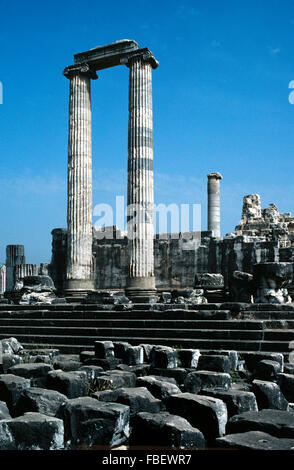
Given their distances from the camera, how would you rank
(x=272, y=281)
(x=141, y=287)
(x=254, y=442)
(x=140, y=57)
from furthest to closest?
1. (x=140, y=57)
2. (x=141, y=287)
3. (x=272, y=281)
4. (x=254, y=442)

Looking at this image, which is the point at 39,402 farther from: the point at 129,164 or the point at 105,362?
the point at 129,164

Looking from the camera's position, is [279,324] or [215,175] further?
[215,175]

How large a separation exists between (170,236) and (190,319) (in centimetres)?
1105

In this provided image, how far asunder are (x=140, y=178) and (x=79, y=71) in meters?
5.28

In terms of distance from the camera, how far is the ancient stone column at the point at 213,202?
31203mm

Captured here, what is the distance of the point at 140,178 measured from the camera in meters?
17.5

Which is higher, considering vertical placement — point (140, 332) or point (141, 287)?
point (141, 287)

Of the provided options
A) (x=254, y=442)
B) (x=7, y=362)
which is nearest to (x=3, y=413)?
(x=254, y=442)

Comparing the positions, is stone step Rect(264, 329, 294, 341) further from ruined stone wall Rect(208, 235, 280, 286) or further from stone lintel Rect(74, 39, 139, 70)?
stone lintel Rect(74, 39, 139, 70)

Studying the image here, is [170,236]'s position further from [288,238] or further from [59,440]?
[59,440]

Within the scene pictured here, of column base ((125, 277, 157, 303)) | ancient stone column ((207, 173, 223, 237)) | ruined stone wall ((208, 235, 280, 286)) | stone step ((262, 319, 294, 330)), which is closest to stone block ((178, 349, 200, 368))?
stone step ((262, 319, 294, 330))

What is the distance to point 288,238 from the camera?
22594 millimetres

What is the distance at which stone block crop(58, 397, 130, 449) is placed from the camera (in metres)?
4.30

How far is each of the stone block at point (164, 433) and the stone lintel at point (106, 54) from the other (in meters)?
16.0
